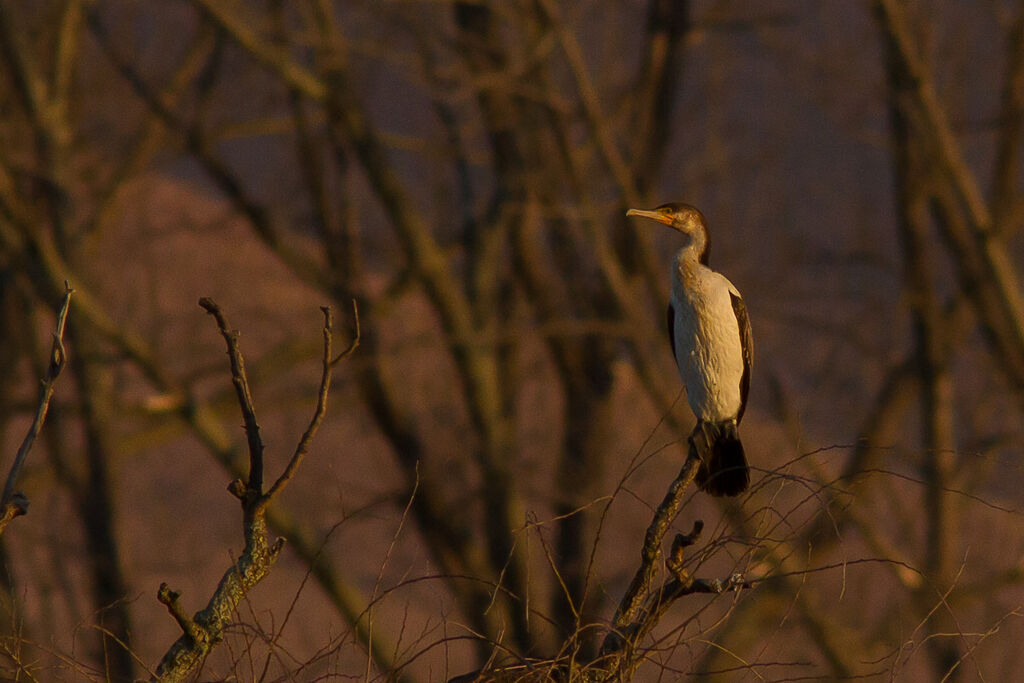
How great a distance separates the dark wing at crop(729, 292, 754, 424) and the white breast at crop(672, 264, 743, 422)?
3.3 inches

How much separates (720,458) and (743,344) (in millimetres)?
483

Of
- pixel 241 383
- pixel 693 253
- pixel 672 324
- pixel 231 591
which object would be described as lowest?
pixel 231 591

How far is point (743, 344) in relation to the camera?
3609 mm

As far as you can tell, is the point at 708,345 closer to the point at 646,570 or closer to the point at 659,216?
the point at 659,216

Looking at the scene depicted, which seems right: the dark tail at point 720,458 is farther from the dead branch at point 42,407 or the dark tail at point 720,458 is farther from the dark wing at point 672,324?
the dead branch at point 42,407

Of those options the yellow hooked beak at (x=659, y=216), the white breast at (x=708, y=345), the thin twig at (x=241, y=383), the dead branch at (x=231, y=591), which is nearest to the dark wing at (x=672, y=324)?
the white breast at (x=708, y=345)

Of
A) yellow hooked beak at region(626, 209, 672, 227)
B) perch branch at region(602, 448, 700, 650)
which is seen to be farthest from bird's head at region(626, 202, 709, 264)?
perch branch at region(602, 448, 700, 650)

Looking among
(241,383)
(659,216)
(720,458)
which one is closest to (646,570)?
(720,458)

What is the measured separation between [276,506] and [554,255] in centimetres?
302

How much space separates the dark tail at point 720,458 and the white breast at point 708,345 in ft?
0.15

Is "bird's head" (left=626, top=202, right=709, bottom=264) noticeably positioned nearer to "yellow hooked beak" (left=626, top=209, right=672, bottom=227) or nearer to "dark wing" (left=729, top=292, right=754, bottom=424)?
"yellow hooked beak" (left=626, top=209, right=672, bottom=227)

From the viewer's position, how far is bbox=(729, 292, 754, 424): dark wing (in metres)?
3.46

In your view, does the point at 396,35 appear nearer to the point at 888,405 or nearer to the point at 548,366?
the point at 548,366

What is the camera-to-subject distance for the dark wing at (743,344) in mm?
3457
